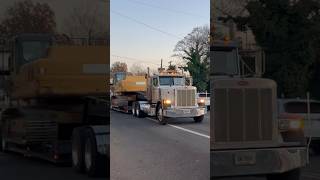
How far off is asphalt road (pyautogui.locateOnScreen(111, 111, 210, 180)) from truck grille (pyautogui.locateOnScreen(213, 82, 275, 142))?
2.80ft

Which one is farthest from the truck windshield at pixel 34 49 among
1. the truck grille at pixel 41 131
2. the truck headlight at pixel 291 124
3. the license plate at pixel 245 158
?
the truck headlight at pixel 291 124

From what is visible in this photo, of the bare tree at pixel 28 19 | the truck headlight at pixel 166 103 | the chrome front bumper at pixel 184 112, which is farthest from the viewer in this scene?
the truck headlight at pixel 166 103

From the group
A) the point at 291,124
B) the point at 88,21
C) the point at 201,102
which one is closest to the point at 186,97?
the point at 201,102

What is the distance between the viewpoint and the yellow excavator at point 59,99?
10.1 ft

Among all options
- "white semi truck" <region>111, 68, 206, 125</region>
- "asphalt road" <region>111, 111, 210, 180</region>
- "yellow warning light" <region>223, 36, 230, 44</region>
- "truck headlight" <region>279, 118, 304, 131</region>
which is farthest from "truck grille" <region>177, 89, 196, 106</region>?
"truck headlight" <region>279, 118, 304, 131</region>

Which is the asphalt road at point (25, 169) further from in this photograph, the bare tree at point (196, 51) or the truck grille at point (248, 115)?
the truck grille at point (248, 115)

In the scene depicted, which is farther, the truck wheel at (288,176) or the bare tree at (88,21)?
the truck wheel at (288,176)

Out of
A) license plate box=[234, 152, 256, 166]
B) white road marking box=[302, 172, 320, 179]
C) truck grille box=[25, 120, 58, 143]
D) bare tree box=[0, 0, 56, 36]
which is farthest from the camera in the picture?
white road marking box=[302, 172, 320, 179]

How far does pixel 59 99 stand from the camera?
3.38m

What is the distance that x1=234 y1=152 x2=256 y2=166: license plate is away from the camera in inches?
162

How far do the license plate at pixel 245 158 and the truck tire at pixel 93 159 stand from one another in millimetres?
1282

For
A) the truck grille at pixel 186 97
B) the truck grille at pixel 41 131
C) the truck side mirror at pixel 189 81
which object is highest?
the truck side mirror at pixel 189 81

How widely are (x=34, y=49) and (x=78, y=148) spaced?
2.09 feet

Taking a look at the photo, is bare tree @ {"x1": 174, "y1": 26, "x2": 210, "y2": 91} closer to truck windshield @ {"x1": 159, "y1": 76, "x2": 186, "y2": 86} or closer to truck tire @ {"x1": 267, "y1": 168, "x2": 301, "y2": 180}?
truck windshield @ {"x1": 159, "y1": 76, "x2": 186, "y2": 86}
